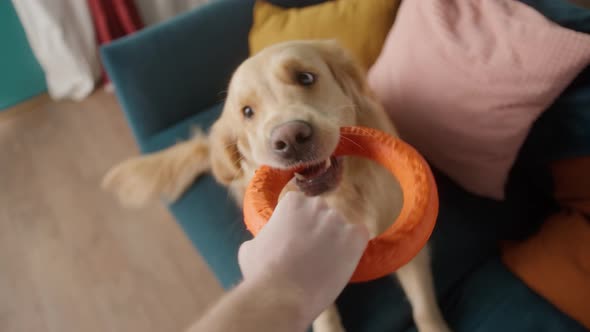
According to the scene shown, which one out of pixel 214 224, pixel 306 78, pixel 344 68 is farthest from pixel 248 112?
pixel 214 224

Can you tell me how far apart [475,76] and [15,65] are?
2769 mm

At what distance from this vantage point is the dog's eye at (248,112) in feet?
3.69

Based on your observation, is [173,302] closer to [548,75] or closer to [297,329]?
[297,329]

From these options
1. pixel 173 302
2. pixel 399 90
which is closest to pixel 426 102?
pixel 399 90

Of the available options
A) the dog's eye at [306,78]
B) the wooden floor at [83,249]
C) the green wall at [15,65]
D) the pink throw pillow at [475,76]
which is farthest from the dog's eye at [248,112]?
the green wall at [15,65]

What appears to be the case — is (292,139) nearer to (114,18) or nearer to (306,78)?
(306,78)

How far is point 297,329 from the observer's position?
0.64 m

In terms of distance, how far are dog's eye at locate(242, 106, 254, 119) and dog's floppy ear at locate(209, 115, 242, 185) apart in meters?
0.09

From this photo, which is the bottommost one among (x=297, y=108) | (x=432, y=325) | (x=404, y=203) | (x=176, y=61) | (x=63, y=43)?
(x=63, y=43)

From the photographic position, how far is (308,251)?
656 mm

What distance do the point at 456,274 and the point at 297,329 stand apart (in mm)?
746

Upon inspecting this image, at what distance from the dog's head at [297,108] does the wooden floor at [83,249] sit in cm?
82

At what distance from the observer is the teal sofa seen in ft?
3.65

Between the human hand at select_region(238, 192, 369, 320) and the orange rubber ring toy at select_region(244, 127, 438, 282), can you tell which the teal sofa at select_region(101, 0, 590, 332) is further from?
the human hand at select_region(238, 192, 369, 320)
